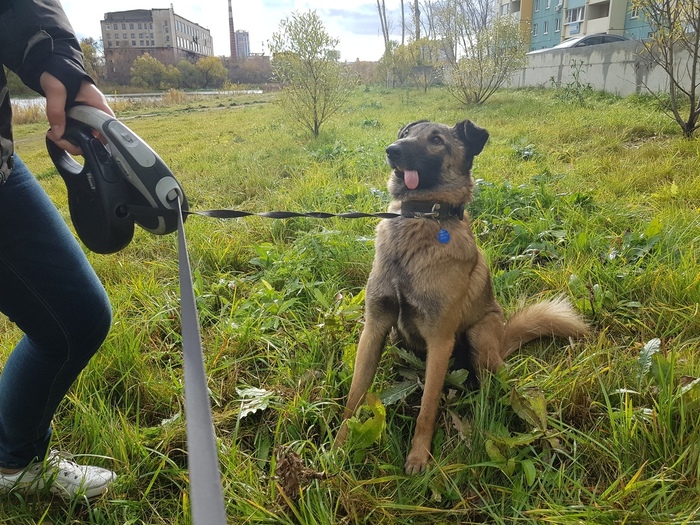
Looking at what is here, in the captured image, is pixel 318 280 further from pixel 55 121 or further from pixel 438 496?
pixel 55 121

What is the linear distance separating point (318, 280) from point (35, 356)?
5.74ft

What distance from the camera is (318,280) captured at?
2848 mm

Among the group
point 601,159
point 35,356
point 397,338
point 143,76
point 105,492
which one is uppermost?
point 143,76

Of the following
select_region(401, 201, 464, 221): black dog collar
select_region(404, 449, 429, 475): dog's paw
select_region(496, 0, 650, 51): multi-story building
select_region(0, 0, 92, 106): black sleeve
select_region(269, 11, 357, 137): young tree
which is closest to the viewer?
select_region(0, 0, 92, 106): black sleeve

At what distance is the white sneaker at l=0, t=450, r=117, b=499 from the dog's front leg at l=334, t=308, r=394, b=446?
874mm

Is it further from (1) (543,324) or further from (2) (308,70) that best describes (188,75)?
(1) (543,324)

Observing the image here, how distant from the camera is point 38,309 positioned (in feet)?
3.78

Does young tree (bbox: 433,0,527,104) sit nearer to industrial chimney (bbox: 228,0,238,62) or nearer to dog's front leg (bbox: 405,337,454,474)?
dog's front leg (bbox: 405,337,454,474)

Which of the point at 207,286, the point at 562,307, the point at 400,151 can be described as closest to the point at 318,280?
the point at 207,286

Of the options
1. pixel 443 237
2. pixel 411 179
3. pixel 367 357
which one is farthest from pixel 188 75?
pixel 367 357

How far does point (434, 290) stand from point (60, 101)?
135cm

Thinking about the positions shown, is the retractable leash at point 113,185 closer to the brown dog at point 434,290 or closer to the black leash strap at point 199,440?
the black leash strap at point 199,440

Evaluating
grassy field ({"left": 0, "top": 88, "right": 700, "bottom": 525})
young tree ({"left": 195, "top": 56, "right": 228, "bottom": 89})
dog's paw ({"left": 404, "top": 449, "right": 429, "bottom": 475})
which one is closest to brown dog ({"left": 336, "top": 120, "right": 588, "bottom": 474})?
dog's paw ({"left": 404, "top": 449, "right": 429, "bottom": 475})

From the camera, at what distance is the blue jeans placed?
3.61 feet
